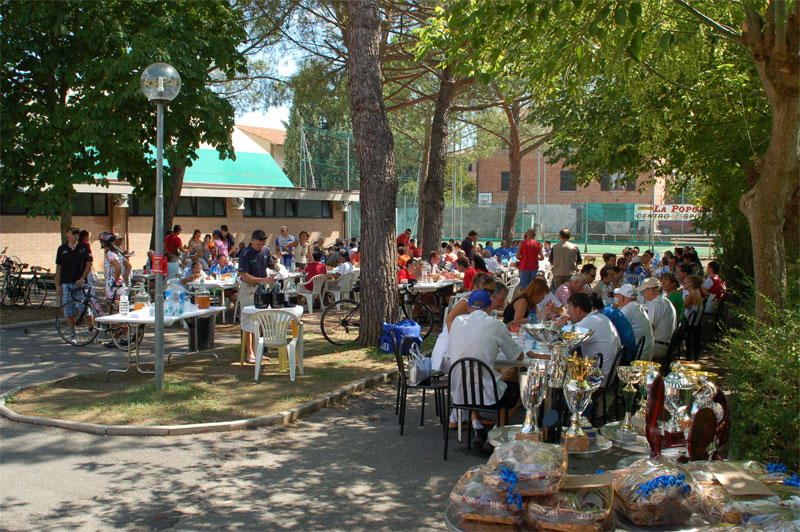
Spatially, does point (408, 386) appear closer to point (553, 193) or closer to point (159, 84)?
point (159, 84)

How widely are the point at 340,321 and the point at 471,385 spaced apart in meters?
5.48

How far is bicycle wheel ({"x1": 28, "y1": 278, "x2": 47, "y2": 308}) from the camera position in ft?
46.4

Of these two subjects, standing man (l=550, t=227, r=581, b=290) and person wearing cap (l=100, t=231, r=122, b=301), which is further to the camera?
standing man (l=550, t=227, r=581, b=290)

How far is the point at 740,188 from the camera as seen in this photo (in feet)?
39.0

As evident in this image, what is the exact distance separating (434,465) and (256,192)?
22715 millimetres

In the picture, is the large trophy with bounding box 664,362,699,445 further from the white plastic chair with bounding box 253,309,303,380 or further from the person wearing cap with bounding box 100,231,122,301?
the person wearing cap with bounding box 100,231,122,301

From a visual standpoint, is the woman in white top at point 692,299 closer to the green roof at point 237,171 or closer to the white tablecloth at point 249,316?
the white tablecloth at point 249,316

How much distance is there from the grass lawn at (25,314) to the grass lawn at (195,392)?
515 cm

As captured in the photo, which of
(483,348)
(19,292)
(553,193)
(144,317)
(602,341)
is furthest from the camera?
(553,193)

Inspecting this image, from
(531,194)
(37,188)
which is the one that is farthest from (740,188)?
(531,194)

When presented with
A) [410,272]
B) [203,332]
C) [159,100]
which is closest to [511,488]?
[159,100]

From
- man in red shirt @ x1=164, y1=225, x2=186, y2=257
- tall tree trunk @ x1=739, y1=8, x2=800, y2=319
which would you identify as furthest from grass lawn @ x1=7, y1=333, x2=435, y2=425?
man in red shirt @ x1=164, y1=225, x2=186, y2=257

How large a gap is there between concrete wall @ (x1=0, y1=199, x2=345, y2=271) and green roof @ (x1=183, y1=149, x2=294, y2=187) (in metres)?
1.10

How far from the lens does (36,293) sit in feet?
49.3
